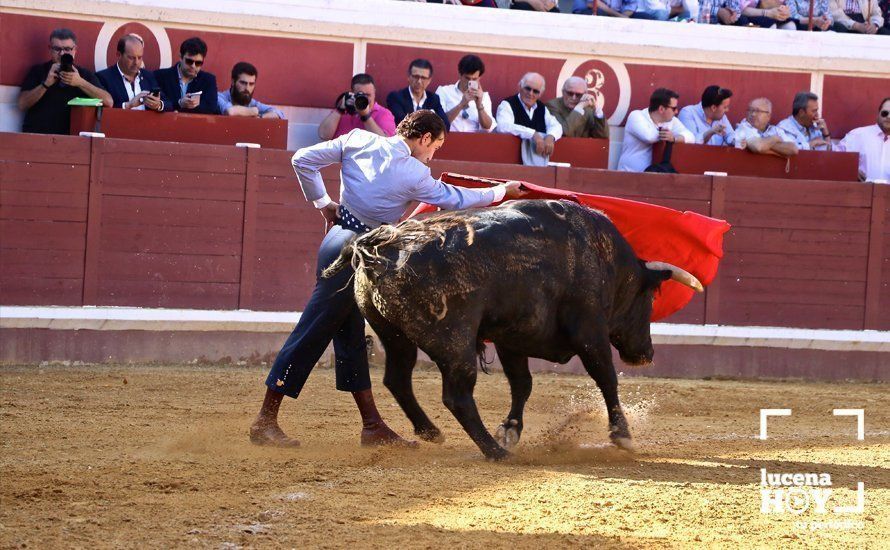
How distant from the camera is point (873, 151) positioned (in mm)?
10305

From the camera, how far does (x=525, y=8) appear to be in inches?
415

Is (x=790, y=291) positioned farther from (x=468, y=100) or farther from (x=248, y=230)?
(x=248, y=230)

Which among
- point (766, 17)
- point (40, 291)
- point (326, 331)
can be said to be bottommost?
point (40, 291)

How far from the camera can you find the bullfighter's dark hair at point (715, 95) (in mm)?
10055

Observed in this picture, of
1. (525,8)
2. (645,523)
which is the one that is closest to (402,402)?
(645,523)

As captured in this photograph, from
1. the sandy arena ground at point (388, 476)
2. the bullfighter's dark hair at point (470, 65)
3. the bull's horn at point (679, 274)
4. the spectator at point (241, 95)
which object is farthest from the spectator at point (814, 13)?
the bull's horn at point (679, 274)

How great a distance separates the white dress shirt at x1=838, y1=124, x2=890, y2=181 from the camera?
10.2 metres

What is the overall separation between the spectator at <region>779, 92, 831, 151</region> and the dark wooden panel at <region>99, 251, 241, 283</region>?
4.58 metres

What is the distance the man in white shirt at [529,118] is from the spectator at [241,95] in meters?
1.75

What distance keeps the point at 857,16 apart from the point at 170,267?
6735 mm

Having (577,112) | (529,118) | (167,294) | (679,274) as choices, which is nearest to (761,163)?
(577,112)

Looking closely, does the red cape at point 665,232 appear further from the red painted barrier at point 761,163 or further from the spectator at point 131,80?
the red painted barrier at point 761,163

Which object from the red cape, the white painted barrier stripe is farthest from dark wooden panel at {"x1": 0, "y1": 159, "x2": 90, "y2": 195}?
the red cape

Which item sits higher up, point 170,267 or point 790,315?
point 170,267
